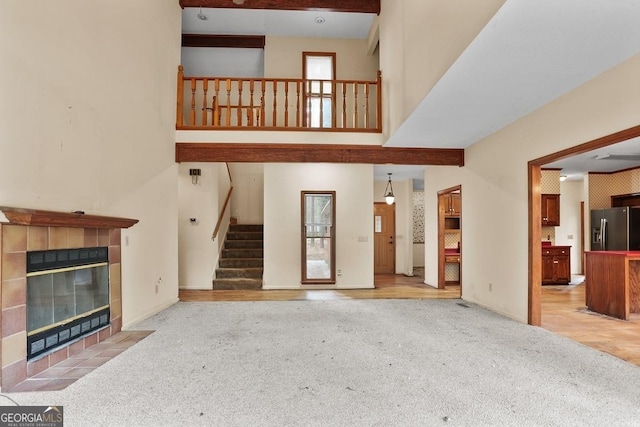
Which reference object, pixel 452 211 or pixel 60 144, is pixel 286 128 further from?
pixel 452 211

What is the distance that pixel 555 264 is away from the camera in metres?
7.37

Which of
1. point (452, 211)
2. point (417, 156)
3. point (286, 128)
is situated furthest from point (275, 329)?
point (452, 211)

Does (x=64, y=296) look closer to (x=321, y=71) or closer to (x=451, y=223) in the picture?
(x=321, y=71)

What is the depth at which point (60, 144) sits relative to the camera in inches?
124

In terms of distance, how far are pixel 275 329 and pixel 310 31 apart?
614 cm

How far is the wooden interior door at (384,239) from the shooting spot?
29.9 feet

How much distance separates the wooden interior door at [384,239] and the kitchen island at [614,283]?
4509 mm

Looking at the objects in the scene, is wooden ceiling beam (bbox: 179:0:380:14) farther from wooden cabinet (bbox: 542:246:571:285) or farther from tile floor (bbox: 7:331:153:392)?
wooden cabinet (bbox: 542:246:571:285)

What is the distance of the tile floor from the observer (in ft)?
8.58

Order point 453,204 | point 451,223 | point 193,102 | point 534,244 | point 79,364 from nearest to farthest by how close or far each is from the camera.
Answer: point 79,364 < point 534,244 < point 193,102 < point 453,204 < point 451,223

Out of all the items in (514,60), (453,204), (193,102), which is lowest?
(453,204)

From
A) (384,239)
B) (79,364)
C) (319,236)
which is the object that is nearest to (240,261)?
(319,236)

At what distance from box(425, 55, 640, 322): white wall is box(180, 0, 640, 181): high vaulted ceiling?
15cm

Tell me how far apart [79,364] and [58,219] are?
128 centimetres
